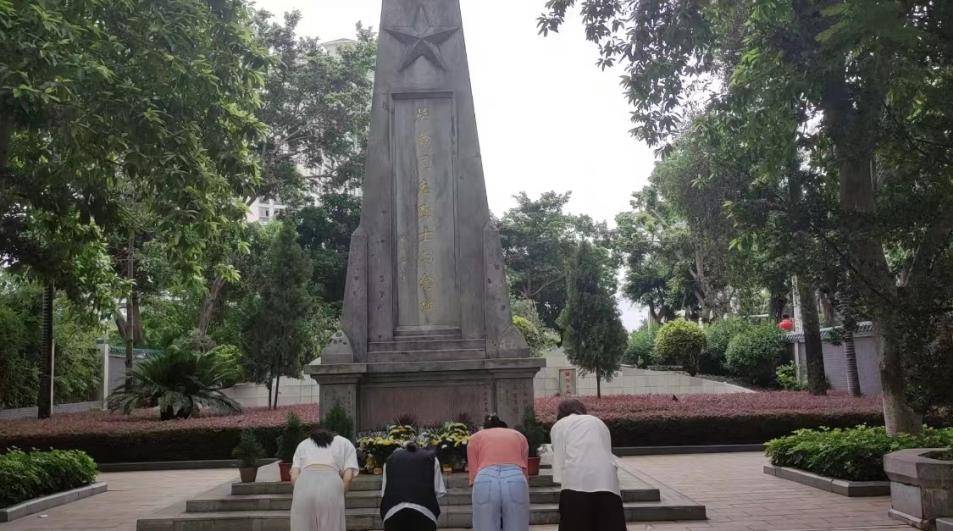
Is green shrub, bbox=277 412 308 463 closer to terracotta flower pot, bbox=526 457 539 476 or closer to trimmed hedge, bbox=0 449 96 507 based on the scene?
terracotta flower pot, bbox=526 457 539 476

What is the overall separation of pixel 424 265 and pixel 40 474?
6.04m

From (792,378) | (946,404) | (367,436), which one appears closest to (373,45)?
(792,378)

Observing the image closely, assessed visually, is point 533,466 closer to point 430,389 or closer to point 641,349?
point 430,389

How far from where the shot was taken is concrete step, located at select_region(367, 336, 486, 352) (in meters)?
11.5

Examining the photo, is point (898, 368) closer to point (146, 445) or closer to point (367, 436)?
point (367, 436)

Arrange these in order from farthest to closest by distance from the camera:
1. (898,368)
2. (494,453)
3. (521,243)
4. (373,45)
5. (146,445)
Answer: (521,243), (373,45), (146,445), (898,368), (494,453)

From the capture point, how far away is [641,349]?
3534cm

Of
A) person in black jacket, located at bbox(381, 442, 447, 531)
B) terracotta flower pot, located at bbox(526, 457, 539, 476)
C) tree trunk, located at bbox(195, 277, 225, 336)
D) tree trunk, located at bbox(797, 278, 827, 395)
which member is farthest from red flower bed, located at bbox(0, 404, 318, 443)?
tree trunk, located at bbox(797, 278, 827, 395)

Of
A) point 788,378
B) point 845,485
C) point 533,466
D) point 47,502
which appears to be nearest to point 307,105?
point 788,378

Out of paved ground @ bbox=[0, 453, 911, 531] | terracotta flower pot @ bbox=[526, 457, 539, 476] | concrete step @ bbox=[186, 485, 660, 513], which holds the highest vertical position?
terracotta flower pot @ bbox=[526, 457, 539, 476]

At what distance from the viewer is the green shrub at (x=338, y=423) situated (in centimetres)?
1025

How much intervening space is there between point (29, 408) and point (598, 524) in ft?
73.5

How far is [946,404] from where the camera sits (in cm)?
796

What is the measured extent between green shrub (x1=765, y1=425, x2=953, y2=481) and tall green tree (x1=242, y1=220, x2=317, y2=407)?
40.6 feet
